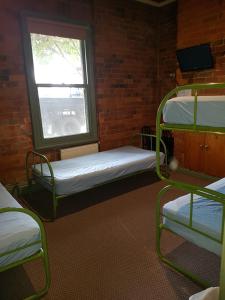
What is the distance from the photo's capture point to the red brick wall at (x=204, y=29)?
309 centimetres

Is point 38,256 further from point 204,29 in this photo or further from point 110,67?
point 204,29

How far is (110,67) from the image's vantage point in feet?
12.3

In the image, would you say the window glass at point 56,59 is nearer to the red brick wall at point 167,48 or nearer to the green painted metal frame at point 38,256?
the red brick wall at point 167,48

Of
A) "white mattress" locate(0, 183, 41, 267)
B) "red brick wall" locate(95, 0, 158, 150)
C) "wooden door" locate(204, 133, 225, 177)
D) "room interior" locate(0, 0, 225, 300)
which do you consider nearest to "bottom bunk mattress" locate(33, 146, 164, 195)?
"room interior" locate(0, 0, 225, 300)

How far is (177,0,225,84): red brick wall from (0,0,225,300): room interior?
0.5 inches

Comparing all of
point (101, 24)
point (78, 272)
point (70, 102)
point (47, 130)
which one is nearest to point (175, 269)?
point (78, 272)

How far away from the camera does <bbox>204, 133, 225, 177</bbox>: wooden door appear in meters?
3.30

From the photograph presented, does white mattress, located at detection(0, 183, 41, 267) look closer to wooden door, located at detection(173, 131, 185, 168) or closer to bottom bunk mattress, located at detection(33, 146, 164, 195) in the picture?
bottom bunk mattress, located at detection(33, 146, 164, 195)

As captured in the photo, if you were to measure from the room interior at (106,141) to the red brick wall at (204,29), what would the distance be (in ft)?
0.05

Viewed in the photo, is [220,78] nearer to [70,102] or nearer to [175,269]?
[70,102]

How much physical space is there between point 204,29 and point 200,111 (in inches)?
94.0

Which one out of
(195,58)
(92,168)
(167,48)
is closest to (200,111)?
(92,168)

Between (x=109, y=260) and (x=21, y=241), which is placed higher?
(x=21, y=241)

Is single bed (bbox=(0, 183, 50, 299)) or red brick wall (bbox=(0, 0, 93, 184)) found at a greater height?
red brick wall (bbox=(0, 0, 93, 184))
